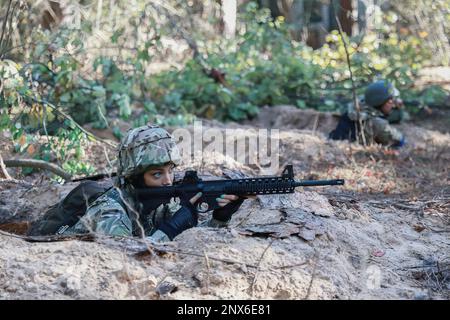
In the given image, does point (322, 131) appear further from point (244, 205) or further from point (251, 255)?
point (251, 255)

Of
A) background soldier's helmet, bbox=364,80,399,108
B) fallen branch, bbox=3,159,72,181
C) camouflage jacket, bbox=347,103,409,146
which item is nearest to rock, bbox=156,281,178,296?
fallen branch, bbox=3,159,72,181

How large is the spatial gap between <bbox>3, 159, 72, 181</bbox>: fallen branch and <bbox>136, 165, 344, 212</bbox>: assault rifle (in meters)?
2.11

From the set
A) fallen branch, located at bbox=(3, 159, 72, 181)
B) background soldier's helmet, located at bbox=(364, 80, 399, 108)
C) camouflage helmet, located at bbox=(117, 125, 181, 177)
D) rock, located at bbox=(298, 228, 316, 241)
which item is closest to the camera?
rock, located at bbox=(298, 228, 316, 241)

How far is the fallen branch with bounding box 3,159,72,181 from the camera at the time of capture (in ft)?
21.9

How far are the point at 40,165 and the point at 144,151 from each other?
2.26 metres

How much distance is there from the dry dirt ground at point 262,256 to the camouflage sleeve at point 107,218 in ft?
1.38

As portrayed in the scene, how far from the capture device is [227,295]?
3666 millimetres

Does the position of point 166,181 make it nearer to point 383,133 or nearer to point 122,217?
point 122,217

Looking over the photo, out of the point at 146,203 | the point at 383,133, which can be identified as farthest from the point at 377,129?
the point at 146,203

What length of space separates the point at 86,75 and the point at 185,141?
1941 millimetres

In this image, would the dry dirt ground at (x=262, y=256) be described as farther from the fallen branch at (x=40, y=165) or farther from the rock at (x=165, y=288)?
the fallen branch at (x=40, y=165)

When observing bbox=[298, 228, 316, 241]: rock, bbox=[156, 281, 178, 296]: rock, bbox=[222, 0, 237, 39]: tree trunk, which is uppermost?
bbox=[222, 0, 237, 39]: tree trunk

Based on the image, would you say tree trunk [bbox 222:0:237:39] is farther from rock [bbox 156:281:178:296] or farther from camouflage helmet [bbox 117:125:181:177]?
rock [bbox 156:281:178:296]

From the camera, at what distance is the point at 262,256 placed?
Result: 3.89m
